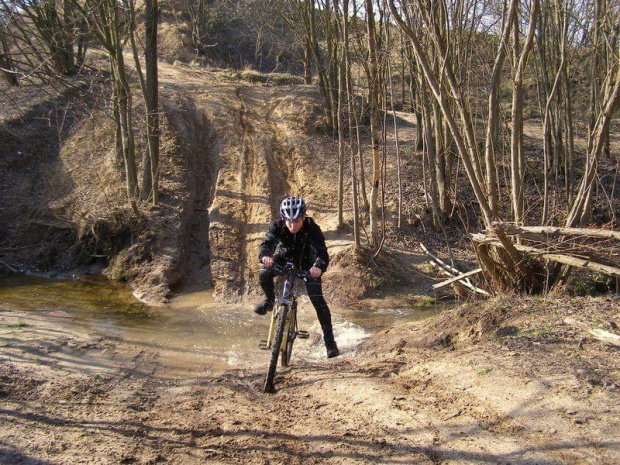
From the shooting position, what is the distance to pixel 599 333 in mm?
5301

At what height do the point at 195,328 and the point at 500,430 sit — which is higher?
the point at 500,430

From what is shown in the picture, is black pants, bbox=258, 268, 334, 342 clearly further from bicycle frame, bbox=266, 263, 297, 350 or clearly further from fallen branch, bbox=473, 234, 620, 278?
fallen branch, bbox=473, 234, 620, 278

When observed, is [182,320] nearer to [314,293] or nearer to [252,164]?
[314,293]

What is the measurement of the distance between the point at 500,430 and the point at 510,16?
5433 mm

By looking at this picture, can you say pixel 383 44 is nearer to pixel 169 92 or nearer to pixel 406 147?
pixel 406 147

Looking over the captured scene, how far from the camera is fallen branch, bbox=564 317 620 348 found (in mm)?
5094

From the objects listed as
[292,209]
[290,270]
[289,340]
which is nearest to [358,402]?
[289,340]

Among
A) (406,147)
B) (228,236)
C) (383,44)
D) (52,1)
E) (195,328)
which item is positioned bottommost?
(195,328)

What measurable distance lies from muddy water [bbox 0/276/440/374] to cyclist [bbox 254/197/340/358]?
48.5 inches

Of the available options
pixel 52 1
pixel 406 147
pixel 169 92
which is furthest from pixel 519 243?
pixel 169 92

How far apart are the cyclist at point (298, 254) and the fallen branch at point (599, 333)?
2853 millimetres

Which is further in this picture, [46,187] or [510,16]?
[46,187]

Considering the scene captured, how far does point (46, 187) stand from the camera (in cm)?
1595

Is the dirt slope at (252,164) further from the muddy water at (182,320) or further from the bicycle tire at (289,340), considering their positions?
the bicycle tire at (289,340)
